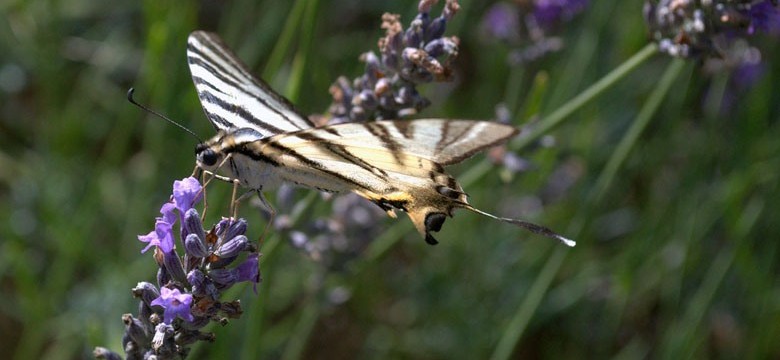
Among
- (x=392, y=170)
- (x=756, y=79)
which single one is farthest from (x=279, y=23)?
(x=756, y=79)

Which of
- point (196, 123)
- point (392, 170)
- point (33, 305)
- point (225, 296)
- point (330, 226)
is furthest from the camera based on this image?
point (196, 123)

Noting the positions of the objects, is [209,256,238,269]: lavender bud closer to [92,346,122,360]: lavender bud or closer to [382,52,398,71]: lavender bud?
[92,346,122,360]: lavender bud

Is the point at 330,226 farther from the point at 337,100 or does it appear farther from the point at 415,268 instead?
the point at 415,268

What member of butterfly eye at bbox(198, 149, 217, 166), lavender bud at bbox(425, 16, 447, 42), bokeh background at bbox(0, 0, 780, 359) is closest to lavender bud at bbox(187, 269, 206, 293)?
butterfly eye at bbox(198, 149, 217, 166)

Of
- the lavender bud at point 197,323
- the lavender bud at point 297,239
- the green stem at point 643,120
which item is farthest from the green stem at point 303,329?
the lavender bud at point 197,323

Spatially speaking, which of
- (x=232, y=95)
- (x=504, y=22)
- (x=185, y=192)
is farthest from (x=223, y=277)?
(x=504, y=22)

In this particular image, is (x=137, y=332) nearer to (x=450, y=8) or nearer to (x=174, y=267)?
(x=174, y=267)
